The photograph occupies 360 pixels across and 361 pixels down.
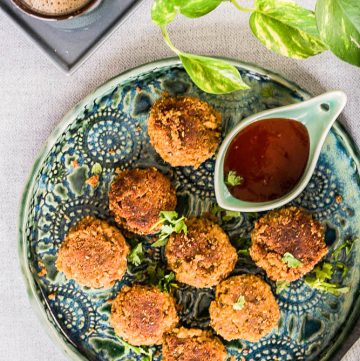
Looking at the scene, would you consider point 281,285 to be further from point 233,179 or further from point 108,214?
point 108,214

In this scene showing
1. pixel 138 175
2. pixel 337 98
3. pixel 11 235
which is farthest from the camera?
pixel 11 235

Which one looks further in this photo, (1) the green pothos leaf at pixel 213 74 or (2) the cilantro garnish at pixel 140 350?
(2) the cilantro garnish at pixel 140 350

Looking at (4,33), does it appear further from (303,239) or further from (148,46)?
(303,239)

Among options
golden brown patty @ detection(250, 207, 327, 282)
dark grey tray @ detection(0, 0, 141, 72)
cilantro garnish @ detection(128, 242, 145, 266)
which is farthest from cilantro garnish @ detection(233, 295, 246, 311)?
dark grey tray @ detection(0, 0, 141, 72)

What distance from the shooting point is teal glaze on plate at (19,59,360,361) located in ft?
6.14

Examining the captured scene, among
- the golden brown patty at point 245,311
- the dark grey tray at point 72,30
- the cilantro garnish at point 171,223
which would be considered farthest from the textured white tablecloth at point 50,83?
the cilantro garnish at point 171,223

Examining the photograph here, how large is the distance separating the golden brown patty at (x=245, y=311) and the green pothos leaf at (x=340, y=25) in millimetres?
717

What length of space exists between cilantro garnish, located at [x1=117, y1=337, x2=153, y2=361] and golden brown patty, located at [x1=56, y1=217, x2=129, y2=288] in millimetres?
187

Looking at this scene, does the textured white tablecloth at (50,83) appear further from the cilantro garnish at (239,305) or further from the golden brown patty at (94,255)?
the cilantro garnish at (239,305)

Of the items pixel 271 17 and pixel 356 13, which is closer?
pixel 356 13

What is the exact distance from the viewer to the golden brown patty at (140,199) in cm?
181

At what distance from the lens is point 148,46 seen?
75.7 inches

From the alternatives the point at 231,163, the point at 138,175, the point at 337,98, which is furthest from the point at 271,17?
the point at 138,175

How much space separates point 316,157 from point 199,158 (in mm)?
322
